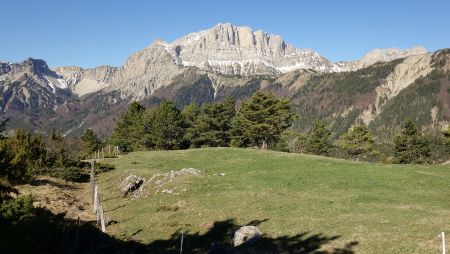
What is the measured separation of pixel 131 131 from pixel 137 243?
8793cm

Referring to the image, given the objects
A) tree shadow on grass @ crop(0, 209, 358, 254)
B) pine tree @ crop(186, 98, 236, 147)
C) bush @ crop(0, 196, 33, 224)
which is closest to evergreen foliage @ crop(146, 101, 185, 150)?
pine tree @ crop(186, 98, 236, 147)

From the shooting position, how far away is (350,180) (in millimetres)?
45219

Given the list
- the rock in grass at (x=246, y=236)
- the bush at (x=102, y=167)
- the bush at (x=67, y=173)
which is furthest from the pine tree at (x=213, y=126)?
the rock in grass at (x=246, y=236)

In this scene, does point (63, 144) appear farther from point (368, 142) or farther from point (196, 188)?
point (368, 142)

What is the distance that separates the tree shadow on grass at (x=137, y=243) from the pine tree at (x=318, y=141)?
3340 inches

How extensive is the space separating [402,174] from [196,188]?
22.5 m

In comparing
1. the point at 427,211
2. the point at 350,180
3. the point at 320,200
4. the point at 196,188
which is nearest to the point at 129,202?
the point at 196,188

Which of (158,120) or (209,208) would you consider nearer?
(209,208)

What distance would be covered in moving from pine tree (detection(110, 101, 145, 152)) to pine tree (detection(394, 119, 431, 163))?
200 feet

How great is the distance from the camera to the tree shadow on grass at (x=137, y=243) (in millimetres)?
16375

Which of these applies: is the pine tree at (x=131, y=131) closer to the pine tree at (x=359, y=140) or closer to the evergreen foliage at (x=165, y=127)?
the evergreen foliage at (x=165, y=127)

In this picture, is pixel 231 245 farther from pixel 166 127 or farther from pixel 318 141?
pixel 318 141

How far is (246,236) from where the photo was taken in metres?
27.4

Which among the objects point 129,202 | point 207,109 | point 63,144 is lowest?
point 129,202
